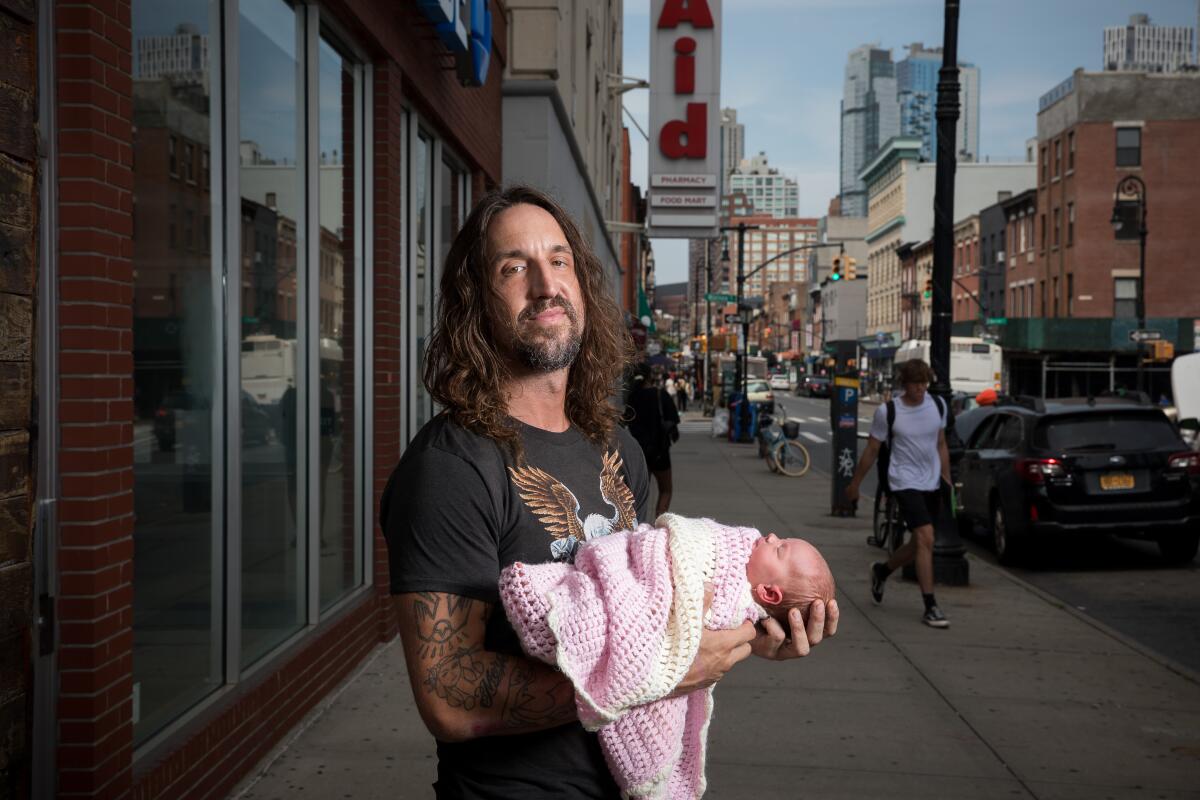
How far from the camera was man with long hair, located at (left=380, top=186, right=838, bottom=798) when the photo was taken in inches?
83.8

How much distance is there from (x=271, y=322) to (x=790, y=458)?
18.4 metres

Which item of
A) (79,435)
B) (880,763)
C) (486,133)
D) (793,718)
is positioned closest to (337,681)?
(793,718)

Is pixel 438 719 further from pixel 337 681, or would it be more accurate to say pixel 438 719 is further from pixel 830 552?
pixel 830 552

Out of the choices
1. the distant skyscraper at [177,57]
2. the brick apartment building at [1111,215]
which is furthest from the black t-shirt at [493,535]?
the brick apartment building at [1111,215]

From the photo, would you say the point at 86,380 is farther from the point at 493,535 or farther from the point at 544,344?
the point at 493,535

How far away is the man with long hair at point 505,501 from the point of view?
83.8 inches

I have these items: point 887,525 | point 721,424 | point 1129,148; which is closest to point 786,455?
point 887,525

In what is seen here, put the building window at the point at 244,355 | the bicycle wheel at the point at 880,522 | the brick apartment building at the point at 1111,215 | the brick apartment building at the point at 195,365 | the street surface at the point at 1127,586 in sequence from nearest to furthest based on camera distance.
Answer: the brick apartment building at the point at 195,365, the building window at the point at 244,355, the street surface at the point at 1127,586, the bicycle wheel at the point at 880,522, the brick apartment building at the point at 1111,215

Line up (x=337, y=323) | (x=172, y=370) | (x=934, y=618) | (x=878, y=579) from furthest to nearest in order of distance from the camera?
1. (x=878, y=579)
2. (x=934, y=618)
3. (x=337, y=323)
4. (x=172, y=370)

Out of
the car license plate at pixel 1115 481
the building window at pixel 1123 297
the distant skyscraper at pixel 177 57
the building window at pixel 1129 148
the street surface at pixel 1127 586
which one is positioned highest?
the building window at pixel 1129 148

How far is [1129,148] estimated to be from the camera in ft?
183

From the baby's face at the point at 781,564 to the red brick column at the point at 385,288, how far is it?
5656 millimetres

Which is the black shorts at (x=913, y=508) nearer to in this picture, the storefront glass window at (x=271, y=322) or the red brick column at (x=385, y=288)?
the red brick column at (x=385, y=288)

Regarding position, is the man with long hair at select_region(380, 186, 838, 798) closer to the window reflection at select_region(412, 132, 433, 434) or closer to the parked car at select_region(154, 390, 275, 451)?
the parked car at select_region(154, 390, 275, 451)
